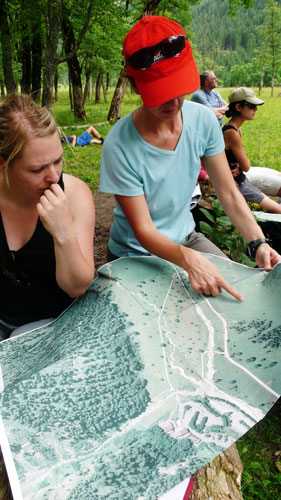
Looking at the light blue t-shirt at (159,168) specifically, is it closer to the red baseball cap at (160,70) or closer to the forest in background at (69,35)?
the red baseball cap at (160,70)

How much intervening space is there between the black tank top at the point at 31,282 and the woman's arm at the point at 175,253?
0.37 m

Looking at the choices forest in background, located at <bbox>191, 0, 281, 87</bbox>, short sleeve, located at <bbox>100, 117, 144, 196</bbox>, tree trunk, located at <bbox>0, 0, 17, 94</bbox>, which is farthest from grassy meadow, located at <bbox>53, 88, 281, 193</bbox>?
forest in background, located at <bbox>191, 0, 281, 87</bbox>

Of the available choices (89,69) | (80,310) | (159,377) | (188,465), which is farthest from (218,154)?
(89,69)

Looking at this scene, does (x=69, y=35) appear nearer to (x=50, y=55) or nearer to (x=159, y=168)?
(x=50, y=55)

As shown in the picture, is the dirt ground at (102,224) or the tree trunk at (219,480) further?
the dirt ground at (102,224)

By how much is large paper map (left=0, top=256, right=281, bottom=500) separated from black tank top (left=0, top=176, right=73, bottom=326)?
0.24 meters

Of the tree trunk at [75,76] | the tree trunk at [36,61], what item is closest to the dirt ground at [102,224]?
A: the tree trunk at [36,61]

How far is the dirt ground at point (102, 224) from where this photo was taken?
407cm

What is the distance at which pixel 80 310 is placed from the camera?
64.9 inches

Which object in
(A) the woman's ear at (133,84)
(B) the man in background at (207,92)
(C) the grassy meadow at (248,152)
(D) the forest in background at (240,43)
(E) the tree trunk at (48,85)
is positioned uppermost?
(A) the woman's ear at (133,84)

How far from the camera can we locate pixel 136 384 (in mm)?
1310

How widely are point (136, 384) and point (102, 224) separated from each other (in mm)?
3743

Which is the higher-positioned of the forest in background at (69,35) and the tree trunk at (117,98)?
the forest in background at (69,35)

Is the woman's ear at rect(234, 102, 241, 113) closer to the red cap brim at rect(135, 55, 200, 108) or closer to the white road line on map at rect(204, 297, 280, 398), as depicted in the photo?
the red cap brim at rect(135, 55, 200, 108)
